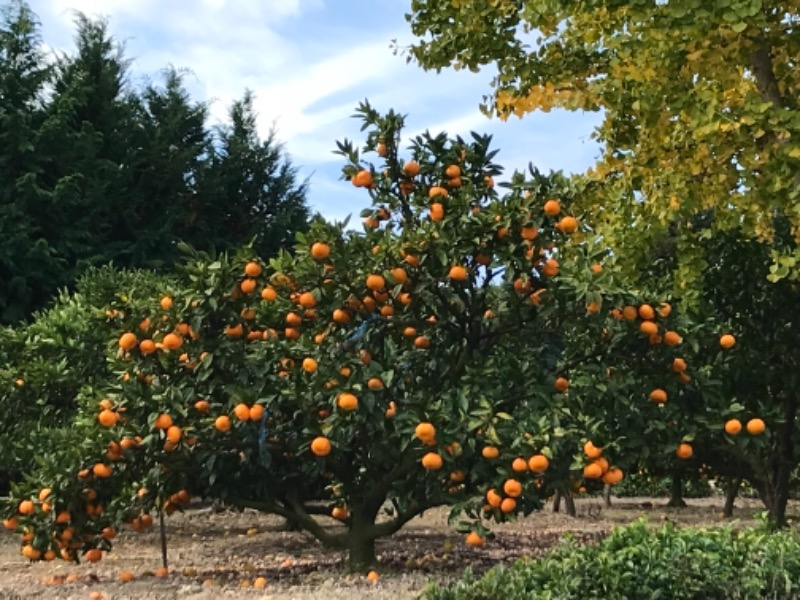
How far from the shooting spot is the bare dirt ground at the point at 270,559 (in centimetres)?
540

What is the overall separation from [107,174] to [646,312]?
42.4ft

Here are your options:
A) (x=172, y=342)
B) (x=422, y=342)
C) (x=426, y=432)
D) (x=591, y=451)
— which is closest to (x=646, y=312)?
(x=591, y=451)

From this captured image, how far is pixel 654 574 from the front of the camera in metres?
3.71

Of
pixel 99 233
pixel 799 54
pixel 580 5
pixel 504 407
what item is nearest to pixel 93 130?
pixel 99 233

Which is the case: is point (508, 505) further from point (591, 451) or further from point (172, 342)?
point (172, 342)

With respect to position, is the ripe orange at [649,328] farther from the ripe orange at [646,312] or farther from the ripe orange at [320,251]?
the ripe orange at [320,251]

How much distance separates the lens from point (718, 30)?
7531 mm

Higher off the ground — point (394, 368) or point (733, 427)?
Answer: point (394, 368)

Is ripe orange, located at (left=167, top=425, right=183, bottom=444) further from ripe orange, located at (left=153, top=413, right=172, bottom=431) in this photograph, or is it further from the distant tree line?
the distant tree line

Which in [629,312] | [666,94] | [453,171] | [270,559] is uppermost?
[666,94]

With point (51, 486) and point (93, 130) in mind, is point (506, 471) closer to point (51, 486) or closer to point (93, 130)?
point (51, 486)

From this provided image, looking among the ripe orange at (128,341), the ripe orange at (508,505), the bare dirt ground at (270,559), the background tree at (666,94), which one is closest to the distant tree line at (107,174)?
the bare dirt ground at (270,559)

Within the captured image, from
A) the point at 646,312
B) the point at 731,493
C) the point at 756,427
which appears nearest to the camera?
the point at 756,427

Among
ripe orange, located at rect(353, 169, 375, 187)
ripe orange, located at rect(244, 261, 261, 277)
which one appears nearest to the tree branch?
ripe orange, located at rect(353, 169, 375, 187)
